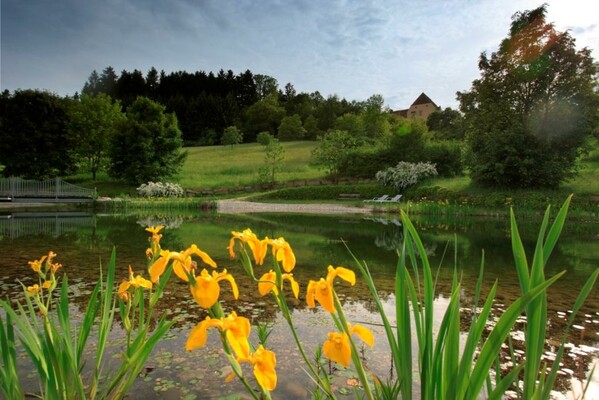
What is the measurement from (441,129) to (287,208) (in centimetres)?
3204

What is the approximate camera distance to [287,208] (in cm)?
2017

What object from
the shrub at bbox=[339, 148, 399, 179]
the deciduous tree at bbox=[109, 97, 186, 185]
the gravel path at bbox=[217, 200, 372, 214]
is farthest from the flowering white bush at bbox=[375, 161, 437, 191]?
the deciduous tree at bbox=[109, 97, 186, 185]

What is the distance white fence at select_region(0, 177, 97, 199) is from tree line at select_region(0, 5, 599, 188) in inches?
86.8

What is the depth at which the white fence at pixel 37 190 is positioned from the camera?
2212 cm

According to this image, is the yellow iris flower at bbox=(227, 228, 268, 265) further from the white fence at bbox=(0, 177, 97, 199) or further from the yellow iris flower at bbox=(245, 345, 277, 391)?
the white fence at bbox=(0, 177, 97, 199)

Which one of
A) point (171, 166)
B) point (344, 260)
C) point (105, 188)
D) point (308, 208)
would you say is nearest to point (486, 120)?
Answer: point (308, 208)

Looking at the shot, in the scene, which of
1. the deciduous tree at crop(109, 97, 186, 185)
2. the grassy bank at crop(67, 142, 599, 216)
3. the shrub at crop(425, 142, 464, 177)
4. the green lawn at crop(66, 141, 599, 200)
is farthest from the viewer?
the deciduous tree at crop(109, 97, 186, 185)

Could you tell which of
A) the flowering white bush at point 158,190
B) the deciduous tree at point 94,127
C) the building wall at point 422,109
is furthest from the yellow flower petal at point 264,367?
the building wall at point 422,109

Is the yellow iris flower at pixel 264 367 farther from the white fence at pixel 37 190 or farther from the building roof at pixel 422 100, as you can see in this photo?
the building roof at pixel 422 100

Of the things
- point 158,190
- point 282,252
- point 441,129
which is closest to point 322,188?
point 158,190

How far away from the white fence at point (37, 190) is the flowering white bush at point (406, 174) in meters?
16.9

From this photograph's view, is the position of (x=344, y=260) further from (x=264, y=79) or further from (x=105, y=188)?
(x=264, y=79)

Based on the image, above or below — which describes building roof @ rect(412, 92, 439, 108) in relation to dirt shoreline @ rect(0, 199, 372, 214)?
above

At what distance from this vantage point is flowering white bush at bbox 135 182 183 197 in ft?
77.5
